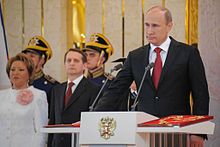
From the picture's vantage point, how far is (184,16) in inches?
279

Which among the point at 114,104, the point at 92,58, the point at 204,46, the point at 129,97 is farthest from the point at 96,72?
the point at 114,104

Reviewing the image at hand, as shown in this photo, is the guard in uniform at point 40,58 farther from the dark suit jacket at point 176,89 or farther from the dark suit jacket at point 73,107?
the dark suit jacket at point 176,89

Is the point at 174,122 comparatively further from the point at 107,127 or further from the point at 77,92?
the point at 77,92

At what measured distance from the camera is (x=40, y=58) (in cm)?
686

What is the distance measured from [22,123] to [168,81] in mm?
1512

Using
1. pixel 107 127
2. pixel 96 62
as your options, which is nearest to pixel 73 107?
pixel 96 62

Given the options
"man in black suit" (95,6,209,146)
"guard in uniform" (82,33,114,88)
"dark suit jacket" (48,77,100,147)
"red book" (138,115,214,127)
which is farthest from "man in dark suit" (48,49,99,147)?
"red book" (138,115,214,127)

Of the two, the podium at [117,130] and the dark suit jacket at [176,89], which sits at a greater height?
the dark suit jacket at [176,89]

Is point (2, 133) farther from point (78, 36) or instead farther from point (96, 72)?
point (78, 36)

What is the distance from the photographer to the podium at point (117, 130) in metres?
3.17

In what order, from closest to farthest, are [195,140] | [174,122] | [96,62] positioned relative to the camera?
[174,122]
[195,140]
[96,62]

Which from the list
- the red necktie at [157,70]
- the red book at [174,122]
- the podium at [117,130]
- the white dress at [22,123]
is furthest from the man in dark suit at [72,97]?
the red book at [174,122]

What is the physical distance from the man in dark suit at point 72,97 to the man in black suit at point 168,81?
910 mm

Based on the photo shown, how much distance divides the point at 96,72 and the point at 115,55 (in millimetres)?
1077
